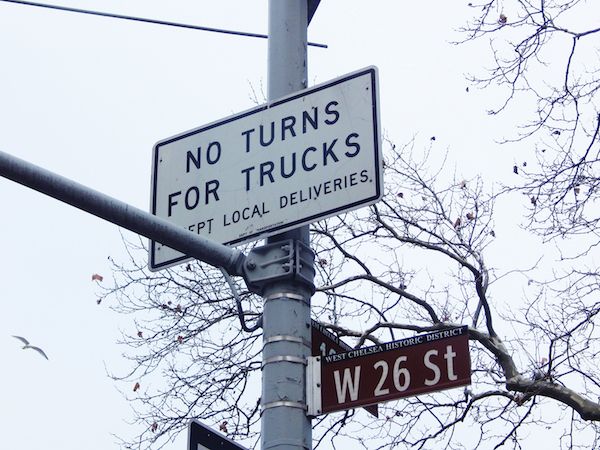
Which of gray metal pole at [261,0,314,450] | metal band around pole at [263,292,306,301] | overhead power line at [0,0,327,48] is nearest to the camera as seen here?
gray metal pole at [261,0,314,450]

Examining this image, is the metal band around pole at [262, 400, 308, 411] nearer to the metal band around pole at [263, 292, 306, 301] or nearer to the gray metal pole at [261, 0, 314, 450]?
the gray metal pole at [261, 0, 314, 450]

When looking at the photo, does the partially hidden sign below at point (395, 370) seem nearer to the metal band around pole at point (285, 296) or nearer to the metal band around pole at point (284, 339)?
the metal band around pole at point (284, 339)

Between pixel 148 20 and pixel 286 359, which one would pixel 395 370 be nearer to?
pixel 286 359

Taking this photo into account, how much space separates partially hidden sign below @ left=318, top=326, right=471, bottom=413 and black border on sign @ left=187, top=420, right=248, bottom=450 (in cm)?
39

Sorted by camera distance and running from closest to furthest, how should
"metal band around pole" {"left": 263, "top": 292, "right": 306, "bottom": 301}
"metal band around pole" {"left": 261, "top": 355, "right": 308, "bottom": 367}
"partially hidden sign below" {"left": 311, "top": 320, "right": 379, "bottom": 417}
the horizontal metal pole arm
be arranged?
1. the horizontal metal pole arm
2. "metal band around pole" {"left": 261, "top": 355, "right": 308, "bottom": 367}
3. "metal band around pole" {"left": 263, "top": 292, "right": 306, "bottom": 301}
4. "partially hidden sign below" {"left": 311, "top": 320, "right": 379, "bottom": 417}

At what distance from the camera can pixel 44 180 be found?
2846 millimetres

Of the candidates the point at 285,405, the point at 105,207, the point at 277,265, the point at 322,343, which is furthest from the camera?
the point at 322,343

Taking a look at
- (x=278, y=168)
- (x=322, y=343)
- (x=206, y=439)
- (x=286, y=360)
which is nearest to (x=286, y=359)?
(x=286, y=360)

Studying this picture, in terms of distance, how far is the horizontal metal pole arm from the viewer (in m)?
2.83

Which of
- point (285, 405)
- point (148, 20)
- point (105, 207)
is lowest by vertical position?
point (285, 405)

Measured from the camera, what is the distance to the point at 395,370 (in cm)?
324

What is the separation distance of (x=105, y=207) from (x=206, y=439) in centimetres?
98

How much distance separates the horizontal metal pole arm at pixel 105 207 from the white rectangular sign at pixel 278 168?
0.36 meters

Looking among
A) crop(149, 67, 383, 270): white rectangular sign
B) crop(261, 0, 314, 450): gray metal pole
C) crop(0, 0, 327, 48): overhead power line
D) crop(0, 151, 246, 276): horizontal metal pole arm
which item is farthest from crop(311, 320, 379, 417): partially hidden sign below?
crop(0, 0, 327, 48): overhead power line
